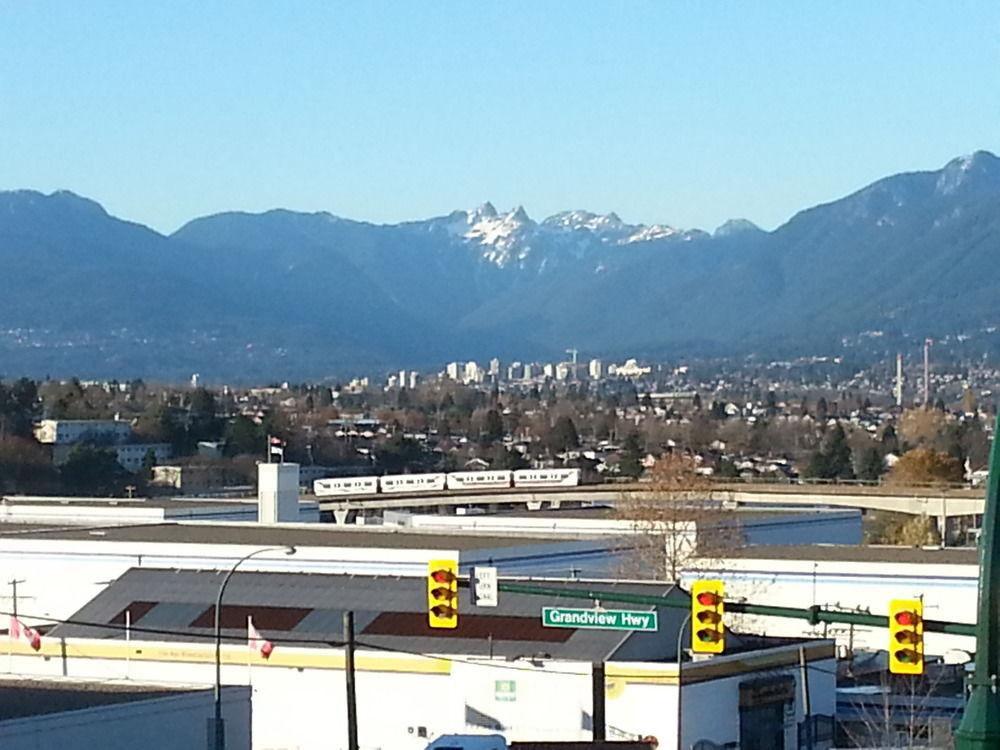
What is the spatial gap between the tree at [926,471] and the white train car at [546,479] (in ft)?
55.6

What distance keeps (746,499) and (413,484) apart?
16367mm

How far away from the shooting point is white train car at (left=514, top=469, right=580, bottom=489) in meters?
114

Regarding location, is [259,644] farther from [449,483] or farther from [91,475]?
[91,475]

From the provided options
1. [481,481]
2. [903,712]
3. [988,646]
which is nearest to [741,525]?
[903,712]

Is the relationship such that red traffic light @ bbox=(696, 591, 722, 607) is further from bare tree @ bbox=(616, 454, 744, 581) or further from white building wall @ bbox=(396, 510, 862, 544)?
white building wall @ bbox=(396, 510, 862, 544)

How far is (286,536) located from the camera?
65562mm

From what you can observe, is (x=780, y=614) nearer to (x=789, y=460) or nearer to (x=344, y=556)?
(x=344, y=556)

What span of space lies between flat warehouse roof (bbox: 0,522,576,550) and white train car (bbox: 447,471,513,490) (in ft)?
145

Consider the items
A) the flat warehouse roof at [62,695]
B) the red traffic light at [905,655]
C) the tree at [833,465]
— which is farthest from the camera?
the tree at [833,465]

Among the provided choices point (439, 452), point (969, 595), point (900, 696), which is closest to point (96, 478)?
point (439, 452)

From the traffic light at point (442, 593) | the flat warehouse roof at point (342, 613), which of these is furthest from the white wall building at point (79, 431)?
the traffic light at point (442, 593)

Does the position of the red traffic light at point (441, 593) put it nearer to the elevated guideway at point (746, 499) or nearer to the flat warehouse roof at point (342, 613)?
the flat warehouse roof at point (342, 613)

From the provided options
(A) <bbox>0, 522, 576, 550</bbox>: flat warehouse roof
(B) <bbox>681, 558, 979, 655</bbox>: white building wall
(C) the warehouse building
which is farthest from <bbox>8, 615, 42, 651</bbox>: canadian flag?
(B) <bbox>681, 558, 979, 655</bbox>: white building wall

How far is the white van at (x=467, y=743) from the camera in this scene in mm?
37156
